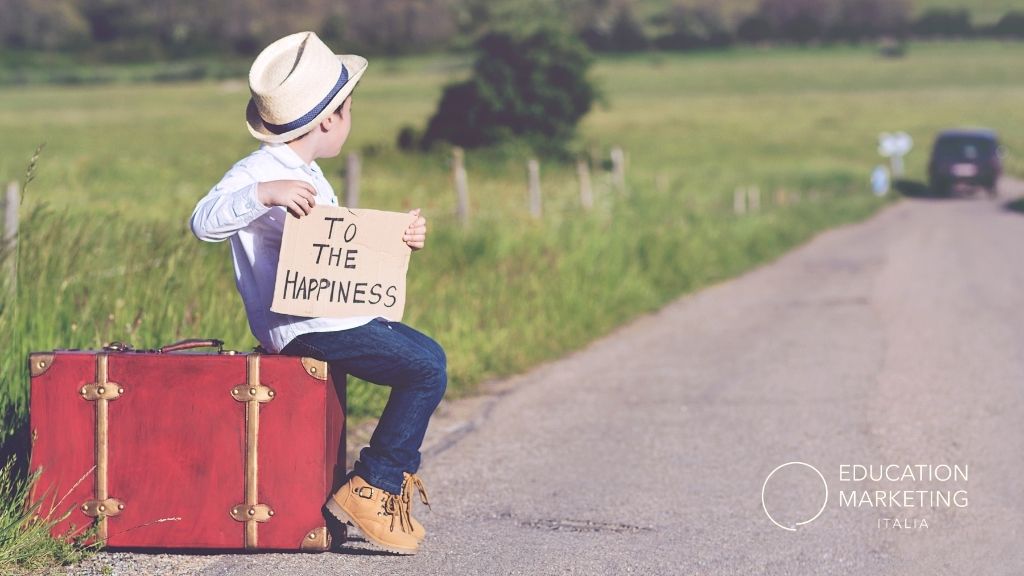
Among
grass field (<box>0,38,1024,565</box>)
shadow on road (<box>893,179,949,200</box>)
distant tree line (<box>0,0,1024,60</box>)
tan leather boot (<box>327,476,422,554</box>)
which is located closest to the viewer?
tan leather boot (<box>327,476,422,554</box>)

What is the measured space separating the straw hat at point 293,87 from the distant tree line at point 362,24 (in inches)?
4261

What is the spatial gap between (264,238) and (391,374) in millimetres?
586

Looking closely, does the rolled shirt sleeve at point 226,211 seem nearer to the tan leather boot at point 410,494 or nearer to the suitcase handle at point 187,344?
the suitcase handle at point 187,344

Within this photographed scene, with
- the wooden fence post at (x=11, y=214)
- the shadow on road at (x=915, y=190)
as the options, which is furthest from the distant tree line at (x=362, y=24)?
the wooden fence post at (x=11, y=214)

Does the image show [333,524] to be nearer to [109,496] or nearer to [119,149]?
[109,496]

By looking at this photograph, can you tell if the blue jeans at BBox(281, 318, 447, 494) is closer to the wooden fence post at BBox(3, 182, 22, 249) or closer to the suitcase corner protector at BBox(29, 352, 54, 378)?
the suitcase corner protector at BBox(29, 352, 54, 378)

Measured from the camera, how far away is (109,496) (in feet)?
15.1

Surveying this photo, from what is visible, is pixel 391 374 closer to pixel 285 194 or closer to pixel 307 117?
pixel 285 194

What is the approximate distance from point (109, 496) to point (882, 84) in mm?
110269

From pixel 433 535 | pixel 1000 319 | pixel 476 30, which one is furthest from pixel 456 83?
pixel 433 535

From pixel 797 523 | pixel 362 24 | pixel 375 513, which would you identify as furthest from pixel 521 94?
pixel 362 24

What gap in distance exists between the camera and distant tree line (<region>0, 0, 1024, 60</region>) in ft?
394

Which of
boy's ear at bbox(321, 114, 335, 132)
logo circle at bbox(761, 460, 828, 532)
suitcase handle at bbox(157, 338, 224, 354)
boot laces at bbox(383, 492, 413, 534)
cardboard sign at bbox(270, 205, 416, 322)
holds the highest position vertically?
boy's ear at bbox(321, 114, 335, 132)

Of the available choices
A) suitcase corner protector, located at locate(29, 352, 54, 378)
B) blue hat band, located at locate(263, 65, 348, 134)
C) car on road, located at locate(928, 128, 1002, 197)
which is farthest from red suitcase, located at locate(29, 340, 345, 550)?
car on road, located at locate(928, 128, 1002, 197)
